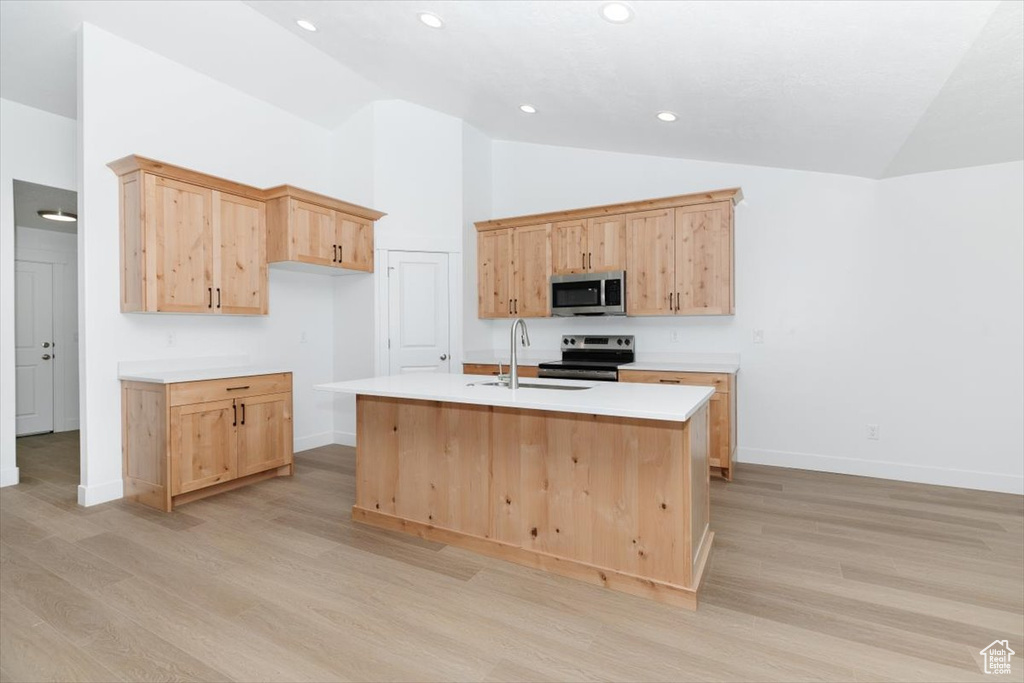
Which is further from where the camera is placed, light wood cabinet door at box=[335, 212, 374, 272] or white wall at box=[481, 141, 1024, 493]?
light wood cabinet door at box=[335, 212, 374, 272]

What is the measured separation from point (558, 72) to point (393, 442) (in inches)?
103

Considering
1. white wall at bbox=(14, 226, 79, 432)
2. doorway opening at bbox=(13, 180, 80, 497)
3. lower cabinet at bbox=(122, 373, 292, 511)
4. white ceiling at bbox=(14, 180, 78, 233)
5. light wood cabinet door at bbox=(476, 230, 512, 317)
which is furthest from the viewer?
white wall at bbox=(14, 226, 79, 432)

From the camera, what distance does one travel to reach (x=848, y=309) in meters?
4.20

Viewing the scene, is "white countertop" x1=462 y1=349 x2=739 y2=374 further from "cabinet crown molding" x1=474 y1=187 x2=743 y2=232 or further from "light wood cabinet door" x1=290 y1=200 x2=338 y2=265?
"light wood cabinet door" x1=290 y1=200 x2=338 y2=265

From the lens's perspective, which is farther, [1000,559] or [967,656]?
[1000,559]

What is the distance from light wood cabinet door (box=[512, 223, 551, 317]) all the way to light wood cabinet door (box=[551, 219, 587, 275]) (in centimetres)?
6

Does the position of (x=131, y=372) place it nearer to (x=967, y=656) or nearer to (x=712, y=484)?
(x=712, y=484)

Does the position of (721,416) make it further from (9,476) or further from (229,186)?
(9,476)

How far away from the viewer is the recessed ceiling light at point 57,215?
4.84m

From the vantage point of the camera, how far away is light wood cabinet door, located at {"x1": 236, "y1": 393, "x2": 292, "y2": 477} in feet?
12.6

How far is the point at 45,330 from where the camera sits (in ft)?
19.3

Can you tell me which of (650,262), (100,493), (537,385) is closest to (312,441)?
(100,493)

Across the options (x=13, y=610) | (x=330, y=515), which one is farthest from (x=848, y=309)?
(x=13, y=610)

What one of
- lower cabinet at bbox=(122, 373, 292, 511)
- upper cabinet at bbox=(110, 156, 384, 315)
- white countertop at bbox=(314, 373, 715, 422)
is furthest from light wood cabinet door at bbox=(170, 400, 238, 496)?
white countertop at bbox=(314, 373, 715, 422)
